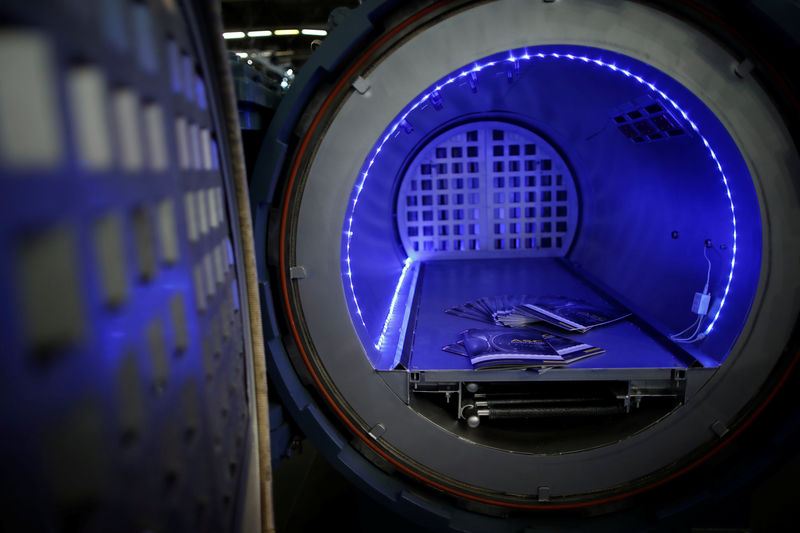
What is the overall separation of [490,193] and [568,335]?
1722 mm

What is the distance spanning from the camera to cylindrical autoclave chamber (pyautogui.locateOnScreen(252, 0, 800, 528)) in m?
1.60

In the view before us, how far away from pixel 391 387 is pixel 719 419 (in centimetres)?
107

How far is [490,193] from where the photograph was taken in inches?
151

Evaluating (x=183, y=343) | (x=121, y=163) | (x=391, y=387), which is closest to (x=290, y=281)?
(x=391, y=387)

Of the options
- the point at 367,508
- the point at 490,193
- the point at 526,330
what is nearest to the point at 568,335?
the point at 526,330

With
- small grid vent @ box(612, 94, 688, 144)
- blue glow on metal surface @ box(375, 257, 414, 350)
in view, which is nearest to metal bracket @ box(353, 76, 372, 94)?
blue glow on metal surface @ box(375, 257, 414, 350)

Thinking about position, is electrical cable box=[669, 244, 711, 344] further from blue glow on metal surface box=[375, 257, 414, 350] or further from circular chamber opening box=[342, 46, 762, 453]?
blue glow on metal surface box=[375, 257, 414, 350]

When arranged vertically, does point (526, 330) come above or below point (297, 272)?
below

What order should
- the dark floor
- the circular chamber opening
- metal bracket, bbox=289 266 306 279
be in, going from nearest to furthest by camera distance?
metal bracket, bbox=289 266 306 279
the circular chamber opening
the dark floor

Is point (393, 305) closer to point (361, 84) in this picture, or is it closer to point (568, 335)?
point (568, 335)

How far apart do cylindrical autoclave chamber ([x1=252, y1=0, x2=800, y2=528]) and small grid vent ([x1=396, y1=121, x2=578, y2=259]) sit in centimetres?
128

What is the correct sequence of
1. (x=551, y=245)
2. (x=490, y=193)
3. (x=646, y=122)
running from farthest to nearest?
1. (x=551, y=245)
2. (x=490, y=193)
3. (x=646, y=122)

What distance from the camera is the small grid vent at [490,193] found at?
12.4 ft

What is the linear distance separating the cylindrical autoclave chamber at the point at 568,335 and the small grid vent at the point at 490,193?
4.19 ft
